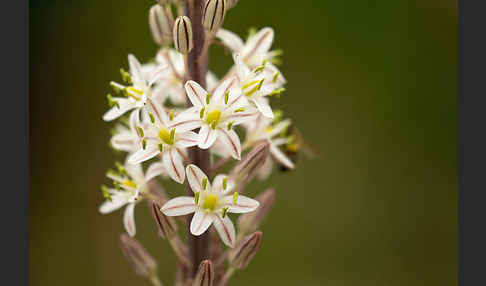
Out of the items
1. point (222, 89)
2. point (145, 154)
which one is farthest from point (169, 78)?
point (145, 154)

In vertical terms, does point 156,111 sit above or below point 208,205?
above

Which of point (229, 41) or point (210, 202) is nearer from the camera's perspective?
point (210, 202)

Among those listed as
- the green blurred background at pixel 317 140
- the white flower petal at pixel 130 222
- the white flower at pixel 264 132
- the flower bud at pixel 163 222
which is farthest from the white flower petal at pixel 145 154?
the green blurred background at pixel 317 140

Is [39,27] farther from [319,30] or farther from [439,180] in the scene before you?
[439,180]

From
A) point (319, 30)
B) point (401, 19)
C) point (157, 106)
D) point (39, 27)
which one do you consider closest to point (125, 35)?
point (39, 27)

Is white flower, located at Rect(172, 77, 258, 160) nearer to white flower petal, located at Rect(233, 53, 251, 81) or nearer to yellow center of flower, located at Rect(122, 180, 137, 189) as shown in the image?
white flower petal, located at Rect(233, 53, 251, 81)

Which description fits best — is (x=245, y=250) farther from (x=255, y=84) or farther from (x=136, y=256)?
(x=255, y=84)

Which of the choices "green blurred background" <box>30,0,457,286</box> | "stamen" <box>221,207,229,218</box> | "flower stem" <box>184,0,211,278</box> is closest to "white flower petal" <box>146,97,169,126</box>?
"flower stem" <box>184,0,211,278</box>
